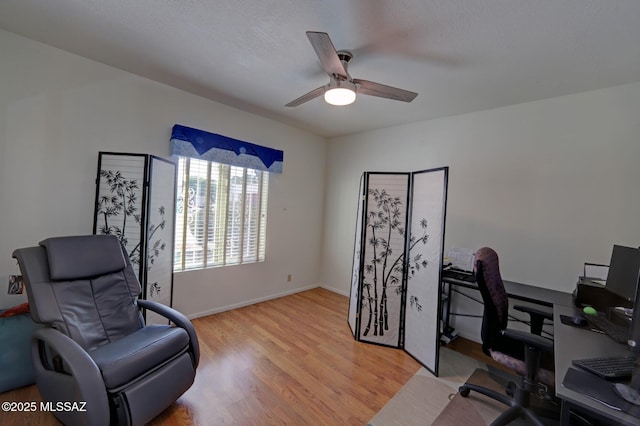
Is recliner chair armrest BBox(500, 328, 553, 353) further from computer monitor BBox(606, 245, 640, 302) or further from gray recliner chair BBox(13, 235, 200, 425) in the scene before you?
gray recliner chair BBox(13, 235, 200, 425)

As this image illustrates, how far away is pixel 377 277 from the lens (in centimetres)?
282

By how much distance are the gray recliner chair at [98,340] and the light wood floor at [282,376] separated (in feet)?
1.05

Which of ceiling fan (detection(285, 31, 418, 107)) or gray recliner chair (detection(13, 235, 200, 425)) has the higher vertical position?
ceiling fan (detection(285, 31, 418, 107))

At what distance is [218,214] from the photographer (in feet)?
11.0

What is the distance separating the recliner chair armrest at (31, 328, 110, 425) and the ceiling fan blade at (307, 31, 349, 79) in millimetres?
2106

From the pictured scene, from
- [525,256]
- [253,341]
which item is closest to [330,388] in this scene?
[253,341]

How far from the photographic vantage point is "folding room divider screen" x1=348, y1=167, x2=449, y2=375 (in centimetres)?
241

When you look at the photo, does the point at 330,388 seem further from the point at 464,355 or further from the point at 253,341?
the point at 464,355

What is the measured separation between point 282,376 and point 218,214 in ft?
6.74

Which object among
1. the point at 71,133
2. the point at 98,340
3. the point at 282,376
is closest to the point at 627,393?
the point at 282,376

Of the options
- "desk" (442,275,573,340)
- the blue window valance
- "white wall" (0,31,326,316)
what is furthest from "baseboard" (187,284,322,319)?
"desk" (442,275,573,340)

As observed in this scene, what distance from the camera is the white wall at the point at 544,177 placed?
2.30 meters

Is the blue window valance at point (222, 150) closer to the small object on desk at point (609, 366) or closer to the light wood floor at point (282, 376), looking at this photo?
the light wood floor at point (282, 376)

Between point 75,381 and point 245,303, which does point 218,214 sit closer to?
point 245,303
